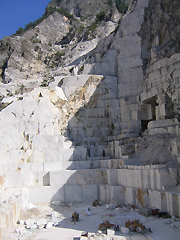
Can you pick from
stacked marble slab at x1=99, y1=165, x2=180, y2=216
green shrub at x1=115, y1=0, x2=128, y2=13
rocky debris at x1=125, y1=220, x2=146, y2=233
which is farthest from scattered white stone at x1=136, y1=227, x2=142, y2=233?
green shrub at x1=115, y1=0, x2=128, y2=13

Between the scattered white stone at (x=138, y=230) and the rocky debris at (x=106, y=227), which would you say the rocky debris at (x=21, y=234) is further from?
the scattered white stone at (x=138, y=230)

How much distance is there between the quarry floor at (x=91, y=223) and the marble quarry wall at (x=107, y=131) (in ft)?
2.73

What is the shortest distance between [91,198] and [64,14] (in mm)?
31042

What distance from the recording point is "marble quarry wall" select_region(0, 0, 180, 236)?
520 inches

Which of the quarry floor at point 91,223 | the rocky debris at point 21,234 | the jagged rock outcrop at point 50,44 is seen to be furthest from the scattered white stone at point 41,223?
the jagged rock outcrop at point 50,44

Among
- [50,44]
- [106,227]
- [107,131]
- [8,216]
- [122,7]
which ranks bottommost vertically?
[106,227]

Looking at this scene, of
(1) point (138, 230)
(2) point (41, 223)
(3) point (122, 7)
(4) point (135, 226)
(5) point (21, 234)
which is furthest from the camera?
(3) point (122, 7)

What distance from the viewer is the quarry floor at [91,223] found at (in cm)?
883

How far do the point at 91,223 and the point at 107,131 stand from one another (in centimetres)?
952

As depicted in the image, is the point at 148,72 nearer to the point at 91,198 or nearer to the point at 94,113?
the point at 94,113

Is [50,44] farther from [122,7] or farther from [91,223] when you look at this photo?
[91,223]

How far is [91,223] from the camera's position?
10844 millimetres

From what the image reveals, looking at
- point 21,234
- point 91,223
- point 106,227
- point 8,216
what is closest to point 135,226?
point 106,227

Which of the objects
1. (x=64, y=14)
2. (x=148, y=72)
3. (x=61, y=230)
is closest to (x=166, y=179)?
(x=61, y=230)
